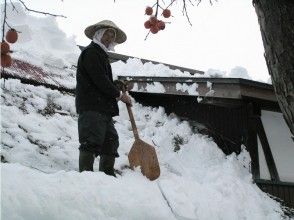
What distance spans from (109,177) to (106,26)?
1.81 metres

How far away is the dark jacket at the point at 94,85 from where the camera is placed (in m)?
4.30

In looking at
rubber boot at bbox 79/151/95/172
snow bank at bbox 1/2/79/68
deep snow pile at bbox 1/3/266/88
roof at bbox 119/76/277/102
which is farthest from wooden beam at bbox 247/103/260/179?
snow bank at bbox 1/2/79/68

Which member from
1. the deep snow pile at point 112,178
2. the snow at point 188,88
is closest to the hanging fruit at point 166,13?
the deep snow pile at point 112,178

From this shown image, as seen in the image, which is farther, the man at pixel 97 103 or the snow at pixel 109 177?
the man at pixel 97 103

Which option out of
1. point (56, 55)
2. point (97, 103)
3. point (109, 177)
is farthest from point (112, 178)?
point (56, 55)

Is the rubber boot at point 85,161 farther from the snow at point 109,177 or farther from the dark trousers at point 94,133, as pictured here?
the snow at point 109,177

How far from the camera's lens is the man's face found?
4.61m

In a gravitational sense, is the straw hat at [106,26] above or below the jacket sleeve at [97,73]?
above

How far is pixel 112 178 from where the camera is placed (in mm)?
3664

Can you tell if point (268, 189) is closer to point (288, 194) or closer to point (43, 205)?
point (288, 194)

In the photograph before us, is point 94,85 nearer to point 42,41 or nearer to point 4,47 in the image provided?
point 4,47

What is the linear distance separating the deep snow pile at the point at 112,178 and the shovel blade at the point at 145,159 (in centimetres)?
11

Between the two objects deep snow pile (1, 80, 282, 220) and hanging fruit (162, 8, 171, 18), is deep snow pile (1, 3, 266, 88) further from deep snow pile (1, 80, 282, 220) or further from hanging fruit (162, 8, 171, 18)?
hanging fruit (162, 8, 171, 18)

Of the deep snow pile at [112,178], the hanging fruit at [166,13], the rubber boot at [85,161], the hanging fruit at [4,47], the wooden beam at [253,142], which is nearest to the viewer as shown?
the hanging fruit at [4,47]
